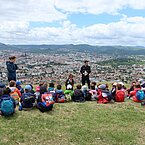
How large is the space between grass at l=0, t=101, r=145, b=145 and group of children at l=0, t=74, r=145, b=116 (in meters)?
0.45

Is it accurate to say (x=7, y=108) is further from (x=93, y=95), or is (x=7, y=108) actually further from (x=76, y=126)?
(x=93, y=95)

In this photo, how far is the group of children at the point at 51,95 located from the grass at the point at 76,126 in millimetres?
452

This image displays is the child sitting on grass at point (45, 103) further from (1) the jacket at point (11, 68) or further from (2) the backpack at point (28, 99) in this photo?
(1) the jacket at point (11, 68)

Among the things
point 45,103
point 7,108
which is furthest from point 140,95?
point 7,108

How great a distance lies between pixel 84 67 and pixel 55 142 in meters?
9.46

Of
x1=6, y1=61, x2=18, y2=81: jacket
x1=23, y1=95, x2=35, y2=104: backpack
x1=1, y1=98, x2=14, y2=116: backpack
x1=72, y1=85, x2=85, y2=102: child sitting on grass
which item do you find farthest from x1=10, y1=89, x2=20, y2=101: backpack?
x1=72, y1=85, x2=85, y2=102: child sitting on grass

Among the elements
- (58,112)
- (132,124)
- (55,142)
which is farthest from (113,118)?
(55,142)

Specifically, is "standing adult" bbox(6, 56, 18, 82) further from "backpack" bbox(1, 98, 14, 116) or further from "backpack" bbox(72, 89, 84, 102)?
"backpack" bbox(1, 98, 14, 116)

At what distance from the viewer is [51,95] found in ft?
45.6

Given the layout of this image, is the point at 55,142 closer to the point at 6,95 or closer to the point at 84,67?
the point at 6,95

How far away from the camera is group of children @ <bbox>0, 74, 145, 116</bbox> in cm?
1292

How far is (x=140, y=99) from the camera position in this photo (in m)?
16.6

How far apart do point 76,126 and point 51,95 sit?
2.69 metres

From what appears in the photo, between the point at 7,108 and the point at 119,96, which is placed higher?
the point at 7,108
